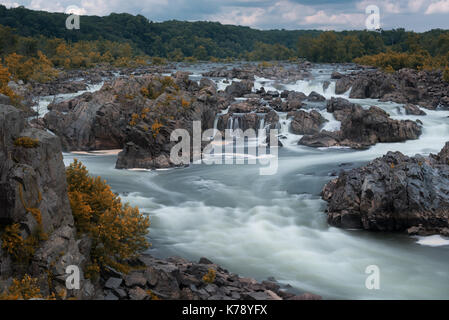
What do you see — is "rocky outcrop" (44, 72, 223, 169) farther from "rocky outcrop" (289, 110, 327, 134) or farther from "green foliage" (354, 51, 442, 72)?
"green foliage" (354, 51, 442, 72)

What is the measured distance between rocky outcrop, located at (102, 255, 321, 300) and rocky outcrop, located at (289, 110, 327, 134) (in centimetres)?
2839

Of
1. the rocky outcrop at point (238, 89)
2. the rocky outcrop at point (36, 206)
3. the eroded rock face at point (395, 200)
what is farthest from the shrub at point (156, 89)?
the rocky outcrop at point (36, 206)

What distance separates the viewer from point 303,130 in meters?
42.3

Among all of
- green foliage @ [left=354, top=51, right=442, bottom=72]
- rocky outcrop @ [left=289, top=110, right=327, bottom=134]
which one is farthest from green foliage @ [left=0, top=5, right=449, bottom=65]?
rocky outcrop @ [left=289, top=110, right=327, bottom=134]

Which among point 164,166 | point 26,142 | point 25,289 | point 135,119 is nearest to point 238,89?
point 135,119

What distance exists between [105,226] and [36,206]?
7.61 ft

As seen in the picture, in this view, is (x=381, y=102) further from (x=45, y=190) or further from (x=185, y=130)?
(x=45, y=190)

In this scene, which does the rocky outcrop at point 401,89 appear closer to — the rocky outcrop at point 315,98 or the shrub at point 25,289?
the rocky outcrop at point 315,98

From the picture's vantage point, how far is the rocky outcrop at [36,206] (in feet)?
35.7

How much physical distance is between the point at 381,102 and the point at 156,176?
32.6 metres

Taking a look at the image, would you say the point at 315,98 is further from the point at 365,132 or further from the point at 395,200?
the point at 395,200

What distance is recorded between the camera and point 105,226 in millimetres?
13305

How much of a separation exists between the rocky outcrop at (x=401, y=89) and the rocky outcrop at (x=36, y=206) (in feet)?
154
